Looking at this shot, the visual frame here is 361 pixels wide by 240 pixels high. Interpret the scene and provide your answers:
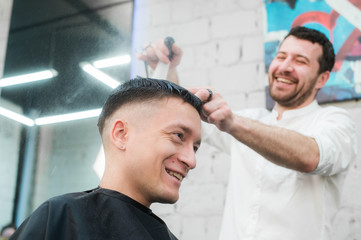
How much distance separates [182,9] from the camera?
2.56 metres

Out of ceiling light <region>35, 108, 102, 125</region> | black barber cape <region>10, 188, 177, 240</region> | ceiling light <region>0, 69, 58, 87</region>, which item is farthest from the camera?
ceiling light <region>0, 69, 58, 87</region>

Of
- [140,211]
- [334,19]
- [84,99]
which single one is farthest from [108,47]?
[140,211]

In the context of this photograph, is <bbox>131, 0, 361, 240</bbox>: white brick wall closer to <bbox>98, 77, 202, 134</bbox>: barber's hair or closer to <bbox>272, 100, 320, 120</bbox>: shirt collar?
<bbox>272, 100, 320, 120</bbox>: shirt collar

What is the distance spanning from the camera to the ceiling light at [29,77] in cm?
261

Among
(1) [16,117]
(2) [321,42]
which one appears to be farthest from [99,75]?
(2) [321,42]

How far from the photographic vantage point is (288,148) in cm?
152

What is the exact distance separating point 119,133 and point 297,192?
2.84 feet

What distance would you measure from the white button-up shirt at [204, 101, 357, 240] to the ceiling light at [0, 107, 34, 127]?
4.29 feet

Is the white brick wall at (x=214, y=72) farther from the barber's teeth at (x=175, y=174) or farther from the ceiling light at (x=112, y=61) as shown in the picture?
the barber's teeth at (x=175, y=174)

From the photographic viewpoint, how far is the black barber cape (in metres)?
0.96

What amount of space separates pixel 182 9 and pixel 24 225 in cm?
185

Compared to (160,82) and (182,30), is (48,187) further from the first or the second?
(160,82)

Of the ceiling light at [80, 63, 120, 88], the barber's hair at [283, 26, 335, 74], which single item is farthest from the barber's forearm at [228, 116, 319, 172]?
the ceiling light at [80, 63, 120, 88]

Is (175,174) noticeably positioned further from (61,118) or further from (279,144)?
(61,118)
